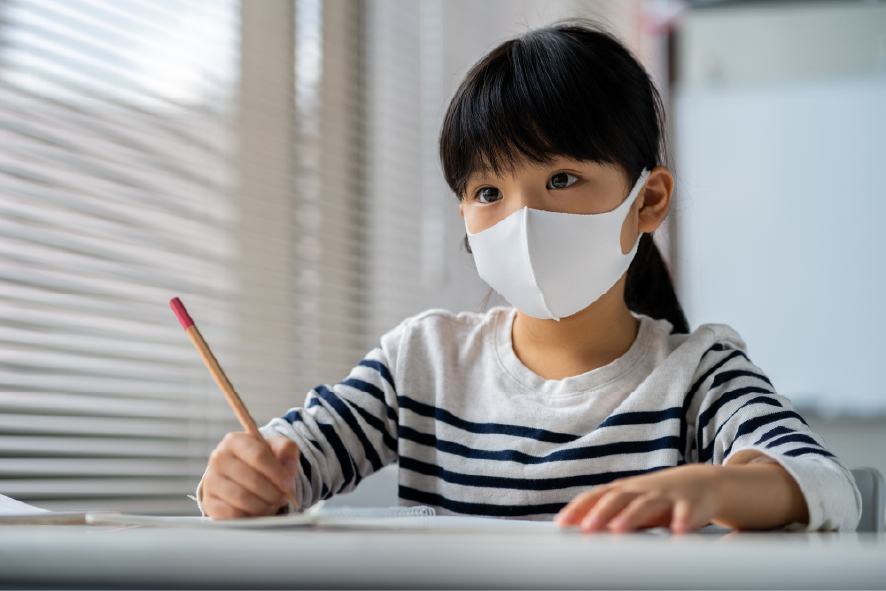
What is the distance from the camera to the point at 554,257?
31.3 inches

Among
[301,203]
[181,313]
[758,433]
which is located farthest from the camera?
[301,203]

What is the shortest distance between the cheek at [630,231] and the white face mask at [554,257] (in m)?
0.01

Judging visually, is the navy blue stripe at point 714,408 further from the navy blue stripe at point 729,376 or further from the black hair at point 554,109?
the black hair at point 554,109

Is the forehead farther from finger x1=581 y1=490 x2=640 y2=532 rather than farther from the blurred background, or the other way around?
finger x1=581 y1=490 x2=640 y2=532

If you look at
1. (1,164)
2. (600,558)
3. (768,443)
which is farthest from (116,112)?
(600,558)

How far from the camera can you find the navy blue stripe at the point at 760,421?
2.26 feet

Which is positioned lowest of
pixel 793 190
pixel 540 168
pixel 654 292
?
pixel 654 292

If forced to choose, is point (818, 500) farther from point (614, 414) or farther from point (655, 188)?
point (655, 188)

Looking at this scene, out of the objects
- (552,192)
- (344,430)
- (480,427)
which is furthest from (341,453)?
(552,192)

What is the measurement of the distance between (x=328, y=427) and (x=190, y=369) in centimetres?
50

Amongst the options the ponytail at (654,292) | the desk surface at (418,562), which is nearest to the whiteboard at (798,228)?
the ponytail at (654,292)

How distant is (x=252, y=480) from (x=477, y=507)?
1.10ft

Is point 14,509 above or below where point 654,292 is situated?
below

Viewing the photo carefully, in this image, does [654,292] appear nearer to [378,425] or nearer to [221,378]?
[378,425]
